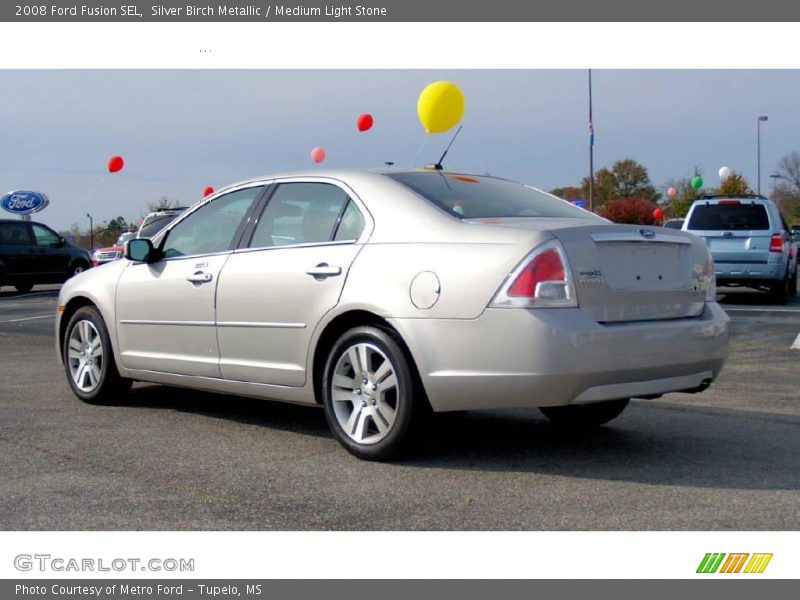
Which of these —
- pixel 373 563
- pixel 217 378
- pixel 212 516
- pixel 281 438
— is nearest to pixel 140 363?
pixel 217 378

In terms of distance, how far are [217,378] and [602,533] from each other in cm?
281

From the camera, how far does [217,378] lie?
19.1ft

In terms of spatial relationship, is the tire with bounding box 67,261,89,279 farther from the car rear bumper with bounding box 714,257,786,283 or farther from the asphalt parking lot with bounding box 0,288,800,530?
the asphalt parking lot with bounding box 0,288,800,530

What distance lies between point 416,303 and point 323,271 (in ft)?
2.26

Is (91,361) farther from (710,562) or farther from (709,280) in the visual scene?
(710,562)

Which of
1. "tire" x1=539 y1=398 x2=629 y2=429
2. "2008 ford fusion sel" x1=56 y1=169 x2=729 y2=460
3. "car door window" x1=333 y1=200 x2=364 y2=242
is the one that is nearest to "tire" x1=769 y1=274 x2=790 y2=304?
"tire" x1=539 y1=398 x2=629 y2=429

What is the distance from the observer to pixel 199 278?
592 cm

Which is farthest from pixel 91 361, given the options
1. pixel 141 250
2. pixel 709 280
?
pixel 709 280

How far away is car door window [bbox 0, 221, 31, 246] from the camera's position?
75.5 feet

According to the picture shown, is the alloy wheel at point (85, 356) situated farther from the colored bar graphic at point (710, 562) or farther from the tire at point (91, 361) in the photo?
the colored bar graphic at point (710, 562)

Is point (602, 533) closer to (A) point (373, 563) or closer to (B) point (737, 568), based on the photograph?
(B) point (737, 568)

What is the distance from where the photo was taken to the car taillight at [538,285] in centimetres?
444

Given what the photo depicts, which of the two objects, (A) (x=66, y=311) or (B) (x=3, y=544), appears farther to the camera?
(A) (x=66, y=311)

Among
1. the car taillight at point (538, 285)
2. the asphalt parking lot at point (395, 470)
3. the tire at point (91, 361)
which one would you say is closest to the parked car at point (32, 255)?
the asphalt parking lot at point (395, 470)
